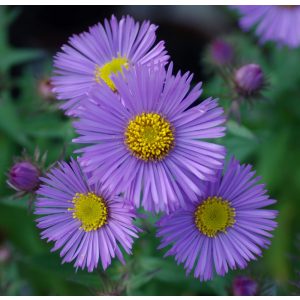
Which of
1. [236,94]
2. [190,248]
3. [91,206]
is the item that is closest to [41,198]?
[91,206]

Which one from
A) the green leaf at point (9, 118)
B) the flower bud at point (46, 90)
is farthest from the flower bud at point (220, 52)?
the green leaf at point (9, 118)

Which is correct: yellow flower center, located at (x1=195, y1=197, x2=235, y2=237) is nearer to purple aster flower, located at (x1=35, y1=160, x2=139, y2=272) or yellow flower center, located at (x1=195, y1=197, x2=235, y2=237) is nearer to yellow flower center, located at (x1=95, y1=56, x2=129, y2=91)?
purple aster flower, located at (x1=35, y1=160, x2=139, y2=272)

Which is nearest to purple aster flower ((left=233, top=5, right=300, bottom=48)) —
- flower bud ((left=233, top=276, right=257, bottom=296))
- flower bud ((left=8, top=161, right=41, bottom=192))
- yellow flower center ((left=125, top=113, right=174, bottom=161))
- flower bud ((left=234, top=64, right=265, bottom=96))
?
flower bud ((left=234, top=64, right=265, bottom=96))

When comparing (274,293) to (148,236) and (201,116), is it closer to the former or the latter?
(148,236)

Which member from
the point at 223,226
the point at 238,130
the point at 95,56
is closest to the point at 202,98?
the point at 238,130

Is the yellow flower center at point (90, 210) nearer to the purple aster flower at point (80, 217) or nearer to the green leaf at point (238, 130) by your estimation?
the purple aster flower at point (80, 217)

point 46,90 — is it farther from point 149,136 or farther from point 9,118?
point 149,136

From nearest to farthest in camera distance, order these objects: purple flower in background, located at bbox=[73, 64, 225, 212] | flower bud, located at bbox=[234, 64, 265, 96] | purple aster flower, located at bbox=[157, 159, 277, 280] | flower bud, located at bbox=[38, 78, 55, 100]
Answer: purple flower in background, located at bbox=[73, 64, 225, 212] < purple aster flower, located at bbox=[157, 159, 277, 280] < flower bud, located at bbox=[234, 64, 265, 96] < flower bud, located at bbox=[38, 78, 55, 100]
